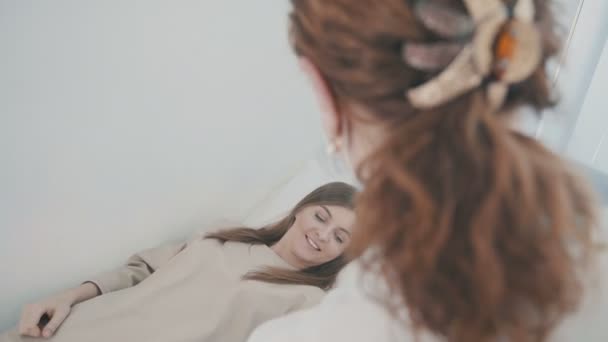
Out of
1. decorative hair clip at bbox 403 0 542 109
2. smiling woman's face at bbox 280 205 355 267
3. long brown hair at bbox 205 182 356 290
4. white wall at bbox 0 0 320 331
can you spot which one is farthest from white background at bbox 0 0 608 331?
decorative hair clip at bbox 403 0 542 109

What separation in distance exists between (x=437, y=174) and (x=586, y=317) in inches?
13.7

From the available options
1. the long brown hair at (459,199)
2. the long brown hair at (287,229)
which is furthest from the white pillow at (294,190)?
the long brown hair at (459,199)

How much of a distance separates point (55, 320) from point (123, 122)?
1.49 ft

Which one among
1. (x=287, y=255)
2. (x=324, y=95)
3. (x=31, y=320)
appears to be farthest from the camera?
(x=287, y=255)

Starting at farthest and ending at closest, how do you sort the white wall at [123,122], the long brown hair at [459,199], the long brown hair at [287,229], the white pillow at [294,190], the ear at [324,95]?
the white pillow at [294,190] < the long brown hair at [287,229] < the white wall at [123,122] < the ear at [324,95] < the long brown hair at [459,199]

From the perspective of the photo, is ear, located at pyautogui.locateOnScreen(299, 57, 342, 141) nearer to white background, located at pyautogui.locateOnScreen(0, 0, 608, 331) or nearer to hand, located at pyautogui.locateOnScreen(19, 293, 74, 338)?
white background, located at pyautogui.locateOnScreen(0, 0, 608, 331)

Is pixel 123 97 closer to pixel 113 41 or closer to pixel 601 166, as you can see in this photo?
pixel 113 41

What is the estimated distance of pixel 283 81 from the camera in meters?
1.42

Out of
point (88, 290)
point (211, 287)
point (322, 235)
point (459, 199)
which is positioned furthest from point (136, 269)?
point (459, 199)

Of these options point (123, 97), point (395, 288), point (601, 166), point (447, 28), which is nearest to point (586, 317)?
point (395, 288)

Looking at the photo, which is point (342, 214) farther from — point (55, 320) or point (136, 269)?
point (55, 320)

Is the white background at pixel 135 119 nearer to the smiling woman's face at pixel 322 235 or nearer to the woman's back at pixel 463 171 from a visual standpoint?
the smiling woman's face at pixel 322 235

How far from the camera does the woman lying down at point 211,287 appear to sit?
3.27ft

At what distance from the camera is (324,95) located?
535mm
